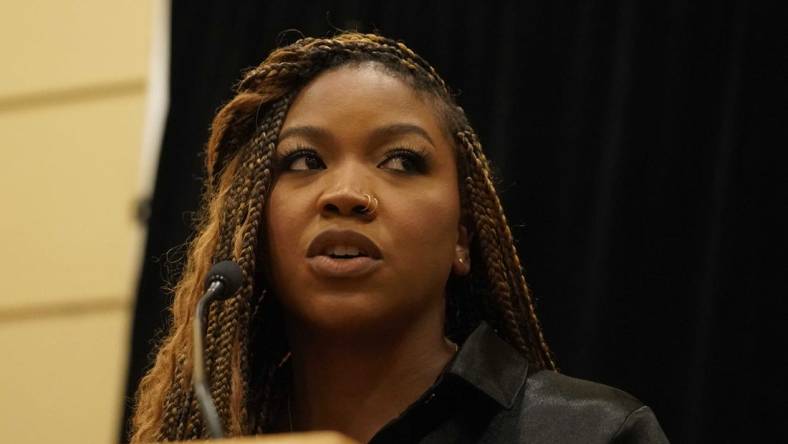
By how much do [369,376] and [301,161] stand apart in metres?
0.33

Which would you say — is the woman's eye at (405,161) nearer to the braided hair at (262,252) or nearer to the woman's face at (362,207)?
the woman's face at (362,207)

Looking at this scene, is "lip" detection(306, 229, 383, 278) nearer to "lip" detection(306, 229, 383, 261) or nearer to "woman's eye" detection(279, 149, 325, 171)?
"lip" detection(306, 229, 383, 261)

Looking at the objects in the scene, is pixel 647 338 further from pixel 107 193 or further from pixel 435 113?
pixel 107 193

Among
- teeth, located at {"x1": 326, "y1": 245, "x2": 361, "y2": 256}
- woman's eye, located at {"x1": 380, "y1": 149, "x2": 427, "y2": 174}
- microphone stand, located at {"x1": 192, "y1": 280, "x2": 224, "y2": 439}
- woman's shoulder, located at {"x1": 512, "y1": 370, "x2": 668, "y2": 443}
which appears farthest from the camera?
woman's eye, located at {"x1": 380, "y1": 149, "x2": 427, "y2": 174}

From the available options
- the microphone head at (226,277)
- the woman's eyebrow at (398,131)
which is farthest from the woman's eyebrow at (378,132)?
the microphone head at (226,277)

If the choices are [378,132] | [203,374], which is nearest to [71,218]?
Answer: [378,132]

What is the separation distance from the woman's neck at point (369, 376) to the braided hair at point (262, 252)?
0.38ft

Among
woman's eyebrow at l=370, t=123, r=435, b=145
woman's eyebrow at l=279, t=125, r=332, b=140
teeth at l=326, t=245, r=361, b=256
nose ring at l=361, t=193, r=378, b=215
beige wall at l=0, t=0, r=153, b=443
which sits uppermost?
woman's eyebrow at l=370, t=123, r=435, b=145

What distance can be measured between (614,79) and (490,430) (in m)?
0.95

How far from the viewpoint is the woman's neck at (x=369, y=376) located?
1.91 meters

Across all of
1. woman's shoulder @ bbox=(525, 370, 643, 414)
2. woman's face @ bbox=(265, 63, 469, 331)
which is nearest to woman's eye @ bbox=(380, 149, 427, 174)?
woman's face @ bbox=(265, 63, 469, 331)

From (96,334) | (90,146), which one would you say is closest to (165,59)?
(90,146)

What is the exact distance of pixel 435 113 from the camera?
6.72 feet

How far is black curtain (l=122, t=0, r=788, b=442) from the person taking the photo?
228 cm
